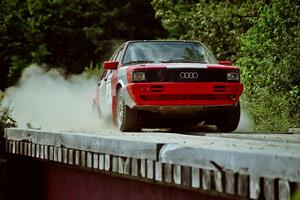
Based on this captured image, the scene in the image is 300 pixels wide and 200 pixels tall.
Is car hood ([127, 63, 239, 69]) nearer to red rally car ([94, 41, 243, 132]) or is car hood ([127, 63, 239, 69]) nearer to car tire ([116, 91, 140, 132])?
red rally car ([94, 41, 243, 132])

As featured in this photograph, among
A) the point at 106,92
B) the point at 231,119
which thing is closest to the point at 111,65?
the point at 106,92

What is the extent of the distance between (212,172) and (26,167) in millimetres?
5542

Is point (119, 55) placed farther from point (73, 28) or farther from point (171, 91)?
A: point (73, 28)

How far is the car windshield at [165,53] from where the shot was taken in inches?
420

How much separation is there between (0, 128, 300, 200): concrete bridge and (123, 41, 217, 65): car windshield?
2.22m

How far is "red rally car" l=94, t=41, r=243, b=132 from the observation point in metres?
9.77

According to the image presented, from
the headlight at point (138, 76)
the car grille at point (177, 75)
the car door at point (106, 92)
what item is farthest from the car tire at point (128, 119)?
the car door at point (106, 92)

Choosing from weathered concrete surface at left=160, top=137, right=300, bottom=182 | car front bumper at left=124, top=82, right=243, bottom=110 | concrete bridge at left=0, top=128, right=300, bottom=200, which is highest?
car front bumper at left=124, top=82, right=243, bottom=110

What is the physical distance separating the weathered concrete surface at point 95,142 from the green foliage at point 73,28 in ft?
102

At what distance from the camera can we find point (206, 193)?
16.9 feet

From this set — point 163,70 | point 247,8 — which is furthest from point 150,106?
point 247,8

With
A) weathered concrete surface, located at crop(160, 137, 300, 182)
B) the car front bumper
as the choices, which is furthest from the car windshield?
weathered concrete surface, located at crop(160, 137, 300, 182)

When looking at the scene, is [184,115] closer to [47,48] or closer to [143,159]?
[143,159]

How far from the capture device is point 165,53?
10.8m
